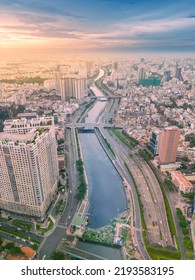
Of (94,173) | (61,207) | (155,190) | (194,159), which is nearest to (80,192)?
(61,207)

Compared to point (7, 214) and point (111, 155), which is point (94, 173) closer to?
point (111, 155)

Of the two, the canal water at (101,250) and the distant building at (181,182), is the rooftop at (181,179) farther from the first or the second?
the canal water at (101,250)

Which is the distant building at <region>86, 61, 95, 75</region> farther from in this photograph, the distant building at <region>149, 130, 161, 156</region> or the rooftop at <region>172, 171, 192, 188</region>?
the rooftop at <region>172, 171, 192, 188</region>

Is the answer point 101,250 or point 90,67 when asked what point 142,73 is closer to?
point 90,67

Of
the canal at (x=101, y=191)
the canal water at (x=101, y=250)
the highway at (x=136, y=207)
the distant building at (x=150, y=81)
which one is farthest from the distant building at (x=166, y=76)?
the canal water at (x=101, y=250)

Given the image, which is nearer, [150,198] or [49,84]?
[150,198]

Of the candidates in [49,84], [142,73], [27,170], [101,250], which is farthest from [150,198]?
[142,73]

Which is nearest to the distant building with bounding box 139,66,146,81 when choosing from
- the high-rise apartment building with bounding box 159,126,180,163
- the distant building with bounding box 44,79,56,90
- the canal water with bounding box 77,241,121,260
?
the distant building with bounding box 44,79,56,90
